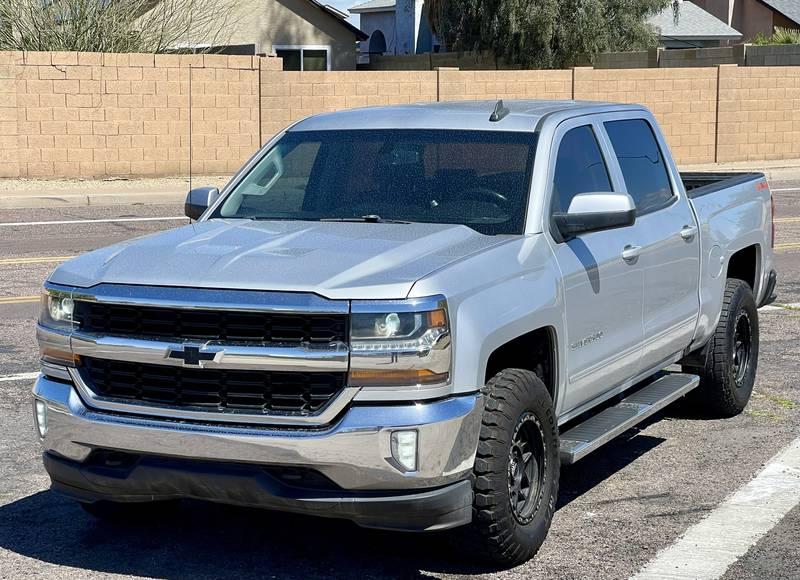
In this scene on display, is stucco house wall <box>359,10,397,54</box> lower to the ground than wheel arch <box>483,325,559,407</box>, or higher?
higher

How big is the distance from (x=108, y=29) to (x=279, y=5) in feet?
42.8

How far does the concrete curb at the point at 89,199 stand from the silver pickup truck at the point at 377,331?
51.5 feet

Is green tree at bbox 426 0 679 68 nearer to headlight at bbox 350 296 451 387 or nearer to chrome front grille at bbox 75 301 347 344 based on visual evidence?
chrome front grille at bbox 75 301 347 344

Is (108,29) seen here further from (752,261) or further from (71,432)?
(71,432)

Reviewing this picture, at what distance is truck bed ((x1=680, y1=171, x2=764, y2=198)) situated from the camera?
25.1 ft

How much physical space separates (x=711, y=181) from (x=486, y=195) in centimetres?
318

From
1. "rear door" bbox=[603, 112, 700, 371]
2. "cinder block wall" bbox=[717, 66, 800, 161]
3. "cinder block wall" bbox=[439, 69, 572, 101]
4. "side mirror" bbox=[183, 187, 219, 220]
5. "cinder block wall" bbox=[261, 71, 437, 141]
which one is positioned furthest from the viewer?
"cinder block wall" bbox=[717, 66, 800, 161]

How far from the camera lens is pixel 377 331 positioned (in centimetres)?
457

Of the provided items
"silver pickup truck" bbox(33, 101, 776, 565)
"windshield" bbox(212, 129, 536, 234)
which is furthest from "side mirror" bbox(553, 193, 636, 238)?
"windshield" bbox(212, 129, 536, 234)

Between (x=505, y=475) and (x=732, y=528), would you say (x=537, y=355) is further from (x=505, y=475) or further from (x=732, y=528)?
(x=732, y=528)

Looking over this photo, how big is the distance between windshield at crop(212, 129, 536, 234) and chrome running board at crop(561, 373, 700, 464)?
37.7 inches

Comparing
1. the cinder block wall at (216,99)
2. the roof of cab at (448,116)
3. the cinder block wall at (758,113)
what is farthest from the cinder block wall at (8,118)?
the roof of cab at (448,116)

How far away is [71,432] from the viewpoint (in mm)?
4941

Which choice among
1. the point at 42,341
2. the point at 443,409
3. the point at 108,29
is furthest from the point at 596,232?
the point at 108,29
